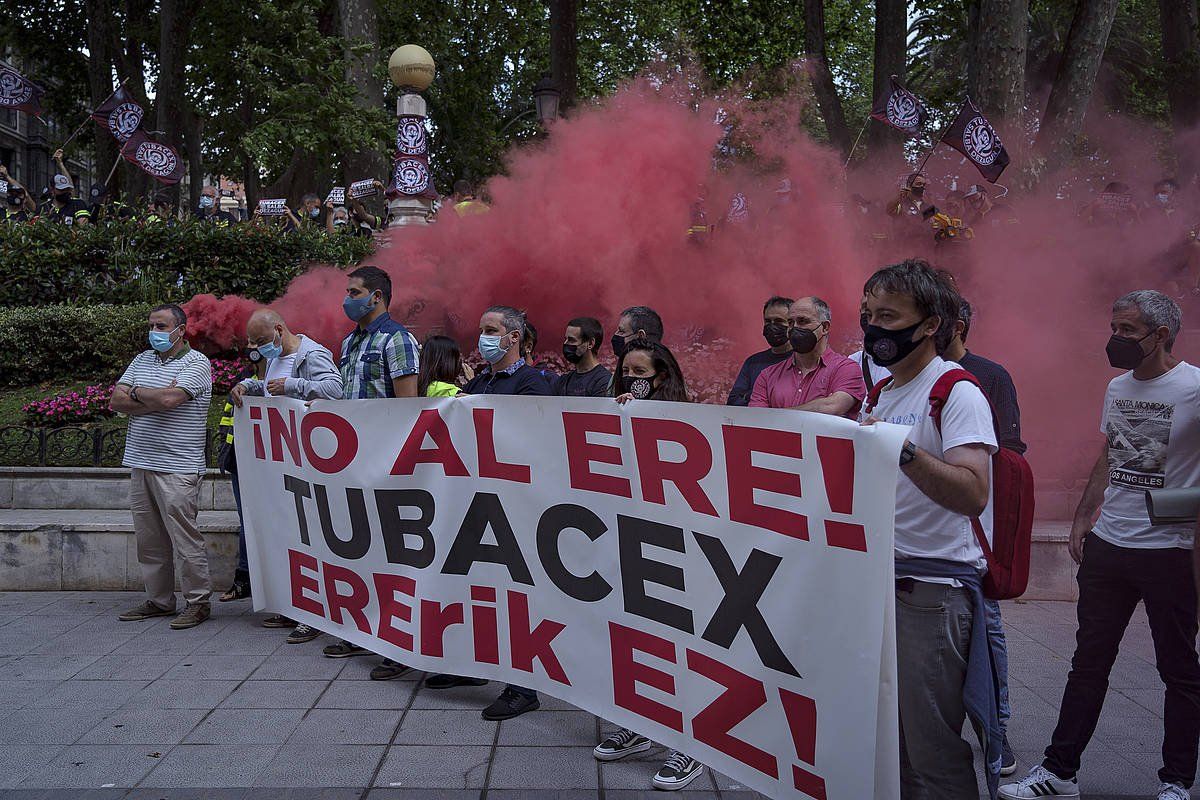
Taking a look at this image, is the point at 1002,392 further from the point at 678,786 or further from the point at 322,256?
the point at 322,256

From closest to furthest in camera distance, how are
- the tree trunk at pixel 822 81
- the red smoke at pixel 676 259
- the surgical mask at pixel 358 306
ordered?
the surgical mask at pixel 358 306 < the red smoke at pixel 676 259 < the tree trunk at pixel 822 81

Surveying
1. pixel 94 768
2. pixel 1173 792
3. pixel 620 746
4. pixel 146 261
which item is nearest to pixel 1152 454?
pixel 1173 792

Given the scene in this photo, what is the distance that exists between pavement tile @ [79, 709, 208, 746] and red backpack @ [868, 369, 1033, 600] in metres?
3.30

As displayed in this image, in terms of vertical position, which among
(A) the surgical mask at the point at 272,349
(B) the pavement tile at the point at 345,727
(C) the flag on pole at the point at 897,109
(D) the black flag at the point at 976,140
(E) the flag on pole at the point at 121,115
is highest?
(E) the flag on pole at the point at 121,115

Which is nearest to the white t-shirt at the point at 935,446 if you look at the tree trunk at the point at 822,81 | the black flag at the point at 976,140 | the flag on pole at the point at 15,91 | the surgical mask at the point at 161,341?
the surgical mask at the point at 161,341

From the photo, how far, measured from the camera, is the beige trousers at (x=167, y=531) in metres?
5.93

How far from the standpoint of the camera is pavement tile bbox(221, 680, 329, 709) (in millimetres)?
4621

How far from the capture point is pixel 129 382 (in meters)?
5.93

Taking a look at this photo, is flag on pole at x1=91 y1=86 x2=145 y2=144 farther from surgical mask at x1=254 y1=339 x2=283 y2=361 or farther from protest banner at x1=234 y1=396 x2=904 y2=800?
protest banner at x1=234 y1=396 x2=904 y2=800

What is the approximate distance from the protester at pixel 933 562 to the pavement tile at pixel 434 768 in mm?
1754

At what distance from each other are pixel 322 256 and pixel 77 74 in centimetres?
1655

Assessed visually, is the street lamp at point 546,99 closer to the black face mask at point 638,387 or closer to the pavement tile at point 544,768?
the black face mask at point 638,387

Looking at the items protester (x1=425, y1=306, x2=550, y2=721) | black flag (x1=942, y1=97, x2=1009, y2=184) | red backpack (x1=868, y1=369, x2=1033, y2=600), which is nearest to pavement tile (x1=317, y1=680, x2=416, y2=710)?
protester (x1=425, y1=306, x2=550, y2=721)

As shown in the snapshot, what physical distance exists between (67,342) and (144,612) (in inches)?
237
